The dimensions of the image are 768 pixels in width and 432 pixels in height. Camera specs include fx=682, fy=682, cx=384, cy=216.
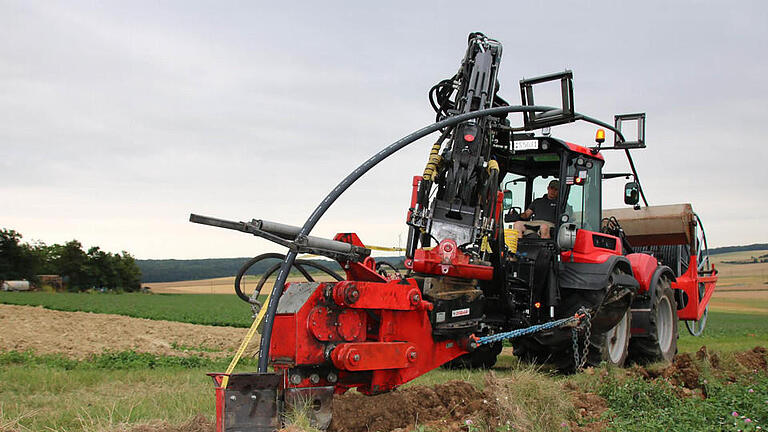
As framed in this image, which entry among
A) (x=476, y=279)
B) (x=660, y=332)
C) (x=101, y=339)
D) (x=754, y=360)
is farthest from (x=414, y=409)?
(x=101, y=339)

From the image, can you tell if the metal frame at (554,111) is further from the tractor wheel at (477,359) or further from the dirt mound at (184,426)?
the dirt mound at (184,426)

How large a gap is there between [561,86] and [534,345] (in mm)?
3575

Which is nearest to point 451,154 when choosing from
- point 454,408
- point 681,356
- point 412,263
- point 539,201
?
point 412,263

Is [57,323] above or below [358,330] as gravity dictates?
below

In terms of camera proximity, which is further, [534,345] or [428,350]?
[534,345]

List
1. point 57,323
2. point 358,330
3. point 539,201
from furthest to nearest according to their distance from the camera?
point 57,323 < point 539,201 < point 358,330

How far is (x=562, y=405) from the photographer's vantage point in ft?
20.3

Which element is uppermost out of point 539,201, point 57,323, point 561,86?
point 561,86

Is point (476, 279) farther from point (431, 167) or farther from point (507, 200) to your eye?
point (507, 200)

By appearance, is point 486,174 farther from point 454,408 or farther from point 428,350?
point 454,408

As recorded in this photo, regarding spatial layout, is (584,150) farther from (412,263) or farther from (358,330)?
(358,330)

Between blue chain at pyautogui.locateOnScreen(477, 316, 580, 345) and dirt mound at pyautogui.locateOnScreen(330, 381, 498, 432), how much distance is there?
56 cm

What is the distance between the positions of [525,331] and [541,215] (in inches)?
79.7

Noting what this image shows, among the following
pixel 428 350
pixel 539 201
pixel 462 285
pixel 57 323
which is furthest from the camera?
pixel 57 323
